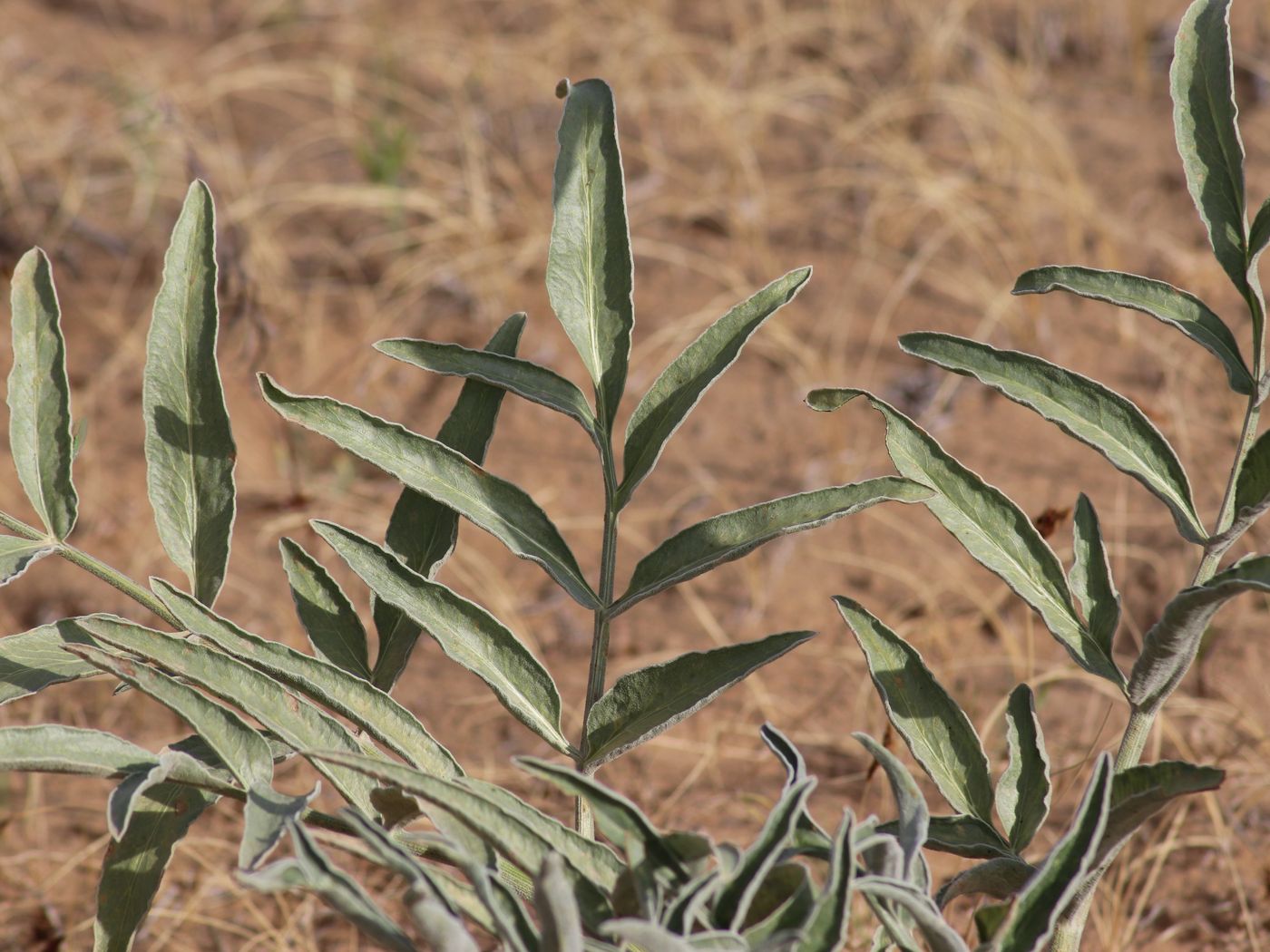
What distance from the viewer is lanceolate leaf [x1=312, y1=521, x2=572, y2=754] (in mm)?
1030

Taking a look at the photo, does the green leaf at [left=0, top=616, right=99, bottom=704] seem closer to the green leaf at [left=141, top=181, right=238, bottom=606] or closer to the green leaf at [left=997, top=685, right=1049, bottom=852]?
the green leaf at [left=141, top=181, right=238, bottom=606]

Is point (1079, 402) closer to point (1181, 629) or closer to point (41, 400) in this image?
point (1181, 629)

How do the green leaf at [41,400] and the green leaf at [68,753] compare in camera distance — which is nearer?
the green leaf at [68,753]

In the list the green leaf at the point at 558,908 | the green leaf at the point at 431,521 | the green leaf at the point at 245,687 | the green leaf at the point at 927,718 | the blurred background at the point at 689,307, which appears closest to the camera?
the green leaf at the point at 558,908

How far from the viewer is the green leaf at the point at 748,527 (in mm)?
951

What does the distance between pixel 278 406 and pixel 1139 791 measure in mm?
676

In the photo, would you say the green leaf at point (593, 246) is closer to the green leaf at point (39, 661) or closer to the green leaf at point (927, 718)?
the green leaf at point (927, 718)

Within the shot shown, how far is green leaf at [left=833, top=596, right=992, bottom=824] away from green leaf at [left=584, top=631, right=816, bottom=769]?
10 centimetres

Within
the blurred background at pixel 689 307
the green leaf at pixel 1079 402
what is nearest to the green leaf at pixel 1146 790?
the green leaf at pixel 1079 402

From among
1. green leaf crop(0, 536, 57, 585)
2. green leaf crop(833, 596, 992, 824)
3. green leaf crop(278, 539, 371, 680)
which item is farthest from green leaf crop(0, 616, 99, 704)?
green leaf crop(833, 596, 992, 824)

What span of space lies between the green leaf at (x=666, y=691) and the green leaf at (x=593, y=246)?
212 millimetres

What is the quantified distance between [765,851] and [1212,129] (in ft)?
2.15

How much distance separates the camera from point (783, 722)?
2.16 m

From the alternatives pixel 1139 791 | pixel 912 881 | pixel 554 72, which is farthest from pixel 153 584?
pixel 554 72
